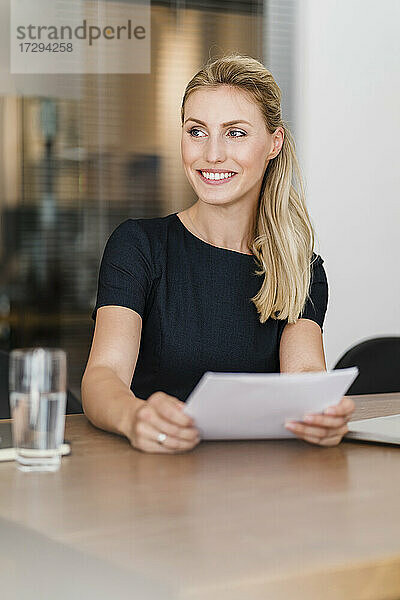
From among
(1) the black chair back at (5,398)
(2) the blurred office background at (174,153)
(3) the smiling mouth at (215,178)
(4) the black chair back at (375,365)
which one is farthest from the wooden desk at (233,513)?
(2) the blurred office background at (174,153)

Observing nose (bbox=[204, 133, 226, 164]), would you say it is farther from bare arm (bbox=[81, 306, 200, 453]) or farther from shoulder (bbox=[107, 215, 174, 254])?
bare arm (bbox=[81, 306, 200, 453])

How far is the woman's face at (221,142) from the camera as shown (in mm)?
2166

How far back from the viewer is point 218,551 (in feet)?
3.22

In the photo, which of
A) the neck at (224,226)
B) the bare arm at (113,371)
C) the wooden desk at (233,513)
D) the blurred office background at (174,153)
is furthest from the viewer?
the blurred office background at (174,153)

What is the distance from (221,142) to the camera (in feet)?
7.13

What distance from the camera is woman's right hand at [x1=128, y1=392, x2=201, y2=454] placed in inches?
58.0

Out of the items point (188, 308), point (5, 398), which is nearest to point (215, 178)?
point (188, 308)

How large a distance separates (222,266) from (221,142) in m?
0.28

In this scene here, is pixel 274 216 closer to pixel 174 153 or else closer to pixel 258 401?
pixel 258 401

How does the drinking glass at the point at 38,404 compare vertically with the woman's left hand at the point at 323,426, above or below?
above

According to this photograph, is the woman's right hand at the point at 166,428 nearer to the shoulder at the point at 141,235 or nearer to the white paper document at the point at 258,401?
the white paper document at the point at 258,401

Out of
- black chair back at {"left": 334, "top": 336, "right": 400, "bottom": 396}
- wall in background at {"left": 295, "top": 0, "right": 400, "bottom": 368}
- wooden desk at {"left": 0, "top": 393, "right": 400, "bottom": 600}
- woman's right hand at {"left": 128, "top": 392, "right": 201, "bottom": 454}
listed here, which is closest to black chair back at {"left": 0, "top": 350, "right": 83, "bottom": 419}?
black chair back at {"left": 334, "top": 336, "right": 400, "bottom": 396}

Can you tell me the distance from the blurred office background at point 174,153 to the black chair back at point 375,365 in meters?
1.53

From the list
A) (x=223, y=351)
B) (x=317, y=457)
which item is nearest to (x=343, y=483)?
(x=317, y=457)
